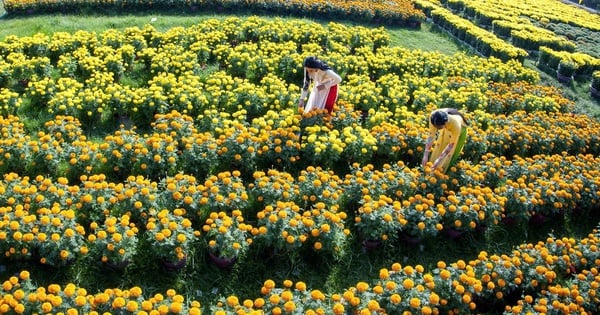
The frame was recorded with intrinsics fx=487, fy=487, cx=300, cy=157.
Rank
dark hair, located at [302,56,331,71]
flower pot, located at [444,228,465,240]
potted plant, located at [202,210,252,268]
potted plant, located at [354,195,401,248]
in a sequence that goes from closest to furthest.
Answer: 1. potted plant, located at [202,210,252,268]
2. potted plant, located at [354,195,401,248]
3. flower pot, located at [444,228,465,240]
4. dark hair, located at [302,56,331,71]

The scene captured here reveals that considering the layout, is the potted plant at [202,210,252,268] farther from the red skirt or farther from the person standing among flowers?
the red skirt

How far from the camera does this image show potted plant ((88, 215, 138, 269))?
4551 mm

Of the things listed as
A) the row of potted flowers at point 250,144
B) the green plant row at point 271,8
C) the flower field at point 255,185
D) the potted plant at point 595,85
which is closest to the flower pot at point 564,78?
the potted plant at point 595,85

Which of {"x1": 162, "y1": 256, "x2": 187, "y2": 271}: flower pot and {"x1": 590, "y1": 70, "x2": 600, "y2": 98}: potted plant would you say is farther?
{"x1": 590, "y1": 70, "x2": 600, "y2": 98}: potted plant

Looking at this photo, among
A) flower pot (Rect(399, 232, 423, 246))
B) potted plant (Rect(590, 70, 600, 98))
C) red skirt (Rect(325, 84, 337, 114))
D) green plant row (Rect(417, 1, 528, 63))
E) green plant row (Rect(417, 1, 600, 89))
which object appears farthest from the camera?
green plant row (Rect(417, 1, 600, 89))

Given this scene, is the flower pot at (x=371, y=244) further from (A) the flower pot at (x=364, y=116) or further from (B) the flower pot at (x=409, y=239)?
(A) the flower pot at (x=364, y=116)

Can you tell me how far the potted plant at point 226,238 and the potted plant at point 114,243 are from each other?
2.37 ft

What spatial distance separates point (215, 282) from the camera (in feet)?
16.4

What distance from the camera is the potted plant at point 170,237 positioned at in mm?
4664

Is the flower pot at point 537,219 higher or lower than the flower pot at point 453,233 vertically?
lower

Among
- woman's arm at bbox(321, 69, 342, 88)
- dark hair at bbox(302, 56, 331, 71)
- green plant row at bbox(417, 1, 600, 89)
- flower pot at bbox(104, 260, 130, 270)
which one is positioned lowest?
flower pot at bbox(104, 260, 130, 270)

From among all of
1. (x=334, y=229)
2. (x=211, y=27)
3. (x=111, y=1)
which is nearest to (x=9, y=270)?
(x=334, y=229)

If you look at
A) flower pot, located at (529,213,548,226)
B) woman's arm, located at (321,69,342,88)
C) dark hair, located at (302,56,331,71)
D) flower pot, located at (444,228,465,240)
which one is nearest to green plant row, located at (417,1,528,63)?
flower pot, located at (529,213,548,226)

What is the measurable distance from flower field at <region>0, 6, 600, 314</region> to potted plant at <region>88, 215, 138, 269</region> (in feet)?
0.05
